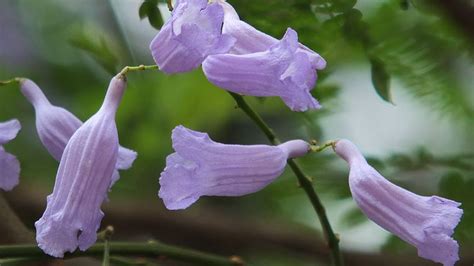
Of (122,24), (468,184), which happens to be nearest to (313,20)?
(468,184)

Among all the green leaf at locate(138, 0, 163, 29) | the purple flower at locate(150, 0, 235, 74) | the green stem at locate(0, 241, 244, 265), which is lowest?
the green stem at locate(0, 241, 244, 265)

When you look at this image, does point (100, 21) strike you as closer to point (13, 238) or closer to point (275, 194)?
point (275, 194)

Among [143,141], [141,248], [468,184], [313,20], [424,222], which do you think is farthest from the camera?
[143,141]

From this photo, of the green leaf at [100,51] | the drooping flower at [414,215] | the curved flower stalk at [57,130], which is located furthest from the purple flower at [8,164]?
the drooping flower at [414,215]

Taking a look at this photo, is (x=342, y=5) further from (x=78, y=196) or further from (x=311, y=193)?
(x=78, y=196)

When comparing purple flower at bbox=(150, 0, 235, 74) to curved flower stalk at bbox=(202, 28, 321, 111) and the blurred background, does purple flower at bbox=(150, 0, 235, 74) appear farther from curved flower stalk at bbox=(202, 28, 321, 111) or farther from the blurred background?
the blurred background

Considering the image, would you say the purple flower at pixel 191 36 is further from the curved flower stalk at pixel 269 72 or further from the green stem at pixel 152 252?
the green stem at pixel 152 252

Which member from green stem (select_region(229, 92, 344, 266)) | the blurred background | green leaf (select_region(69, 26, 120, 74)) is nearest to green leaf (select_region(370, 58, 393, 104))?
the blurred background
